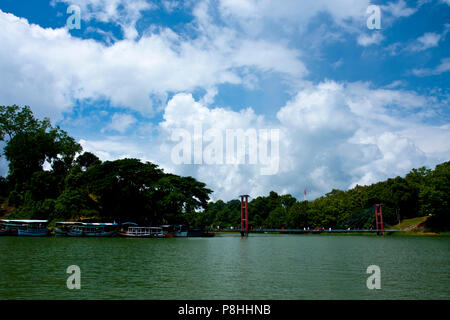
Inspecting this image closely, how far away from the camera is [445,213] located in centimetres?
7256

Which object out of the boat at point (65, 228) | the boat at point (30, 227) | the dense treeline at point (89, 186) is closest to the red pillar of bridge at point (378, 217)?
the dense treeline at point (89, 186)

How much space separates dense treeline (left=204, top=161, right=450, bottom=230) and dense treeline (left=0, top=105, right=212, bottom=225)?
4618 cm

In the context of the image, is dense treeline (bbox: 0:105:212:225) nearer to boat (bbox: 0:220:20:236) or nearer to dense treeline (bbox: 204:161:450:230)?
boat (bbox: 0:220:20:236)

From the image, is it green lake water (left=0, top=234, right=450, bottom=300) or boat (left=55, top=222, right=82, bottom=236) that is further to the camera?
boat (left=55, top=222, right=82, bottom=236)

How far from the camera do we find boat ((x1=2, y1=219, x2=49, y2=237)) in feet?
181

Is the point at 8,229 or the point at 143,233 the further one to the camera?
the point at 143,233

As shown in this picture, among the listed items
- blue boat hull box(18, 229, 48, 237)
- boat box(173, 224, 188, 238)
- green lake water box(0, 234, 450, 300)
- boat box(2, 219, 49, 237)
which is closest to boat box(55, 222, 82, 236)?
boat box(2, 219, 49, 237)

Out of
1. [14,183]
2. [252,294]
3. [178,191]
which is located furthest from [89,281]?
[14,183]

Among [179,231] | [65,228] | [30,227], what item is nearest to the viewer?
[30,227]

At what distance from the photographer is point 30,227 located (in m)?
58.6

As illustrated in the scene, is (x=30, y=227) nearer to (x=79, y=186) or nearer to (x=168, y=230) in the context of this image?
(x=79, y=186)

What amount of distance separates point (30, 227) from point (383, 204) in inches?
3209

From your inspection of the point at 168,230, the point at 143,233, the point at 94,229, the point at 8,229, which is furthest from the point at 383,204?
the point at 8,229
